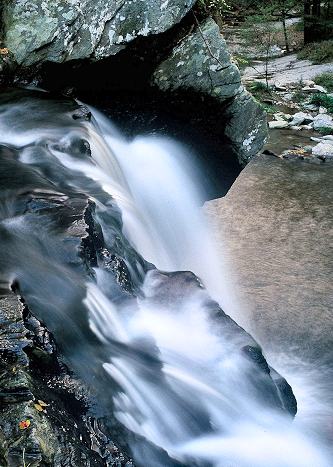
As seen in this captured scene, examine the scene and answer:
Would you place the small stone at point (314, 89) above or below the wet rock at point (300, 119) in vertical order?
below

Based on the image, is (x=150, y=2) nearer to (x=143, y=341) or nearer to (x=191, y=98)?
(x=191, y=98)

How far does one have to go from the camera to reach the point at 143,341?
136 inches

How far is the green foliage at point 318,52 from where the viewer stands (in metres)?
18.9

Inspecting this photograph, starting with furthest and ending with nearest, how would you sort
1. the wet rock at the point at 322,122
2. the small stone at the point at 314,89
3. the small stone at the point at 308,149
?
the small stone at the point at 314,89
the wet rock at the point at 322,122
the small stone at the point at 308,149

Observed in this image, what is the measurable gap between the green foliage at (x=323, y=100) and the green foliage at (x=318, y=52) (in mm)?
4663

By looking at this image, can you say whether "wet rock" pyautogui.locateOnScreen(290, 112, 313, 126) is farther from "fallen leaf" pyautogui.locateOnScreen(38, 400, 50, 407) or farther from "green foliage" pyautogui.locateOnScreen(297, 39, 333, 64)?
"fallen leaf" pyautogui.locateOnScreen(38, 400, 50, 407)

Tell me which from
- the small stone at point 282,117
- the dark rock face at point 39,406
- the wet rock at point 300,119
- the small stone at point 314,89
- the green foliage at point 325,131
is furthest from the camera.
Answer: the small stone at point 314,89

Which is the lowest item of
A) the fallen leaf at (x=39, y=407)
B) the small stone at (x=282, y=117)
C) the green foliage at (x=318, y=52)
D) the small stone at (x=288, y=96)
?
the green foliage at (x=318, y=52)

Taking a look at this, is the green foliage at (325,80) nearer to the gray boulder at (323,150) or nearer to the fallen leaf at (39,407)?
the gray boulder at (323,150)

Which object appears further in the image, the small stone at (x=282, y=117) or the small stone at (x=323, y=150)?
the small stone at (x=282, y=117)

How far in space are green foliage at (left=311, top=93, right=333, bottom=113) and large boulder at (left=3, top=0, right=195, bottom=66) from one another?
919 centimetres

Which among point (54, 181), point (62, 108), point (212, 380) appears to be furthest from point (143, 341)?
point (62, 108)

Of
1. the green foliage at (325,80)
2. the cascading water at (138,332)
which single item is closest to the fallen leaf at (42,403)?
the cascading water at (138,332)

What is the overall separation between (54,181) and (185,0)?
3192 millimetres
